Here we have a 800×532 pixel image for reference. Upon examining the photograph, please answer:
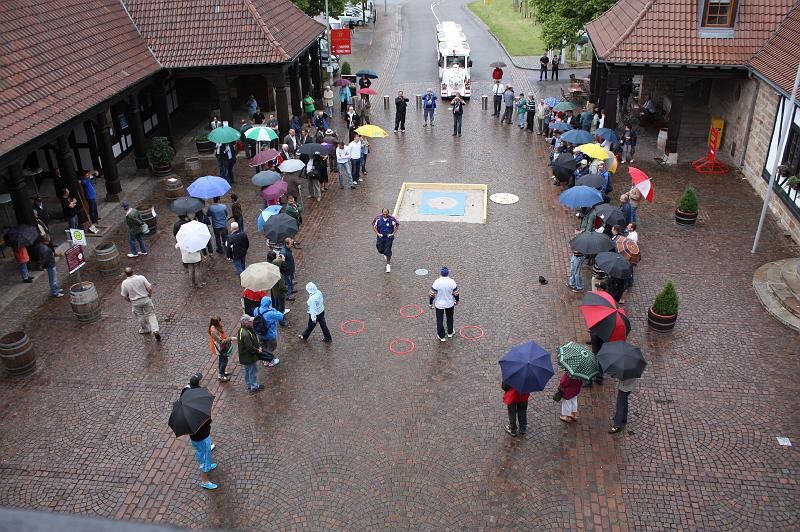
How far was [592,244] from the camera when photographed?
47.0ft

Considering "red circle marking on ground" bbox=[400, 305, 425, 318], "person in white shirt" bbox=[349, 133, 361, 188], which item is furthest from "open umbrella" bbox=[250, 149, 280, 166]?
"red circle marking on ground" bbox=[400, 305, 425, 318]

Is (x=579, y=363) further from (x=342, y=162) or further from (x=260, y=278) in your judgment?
(x=342, y=162)

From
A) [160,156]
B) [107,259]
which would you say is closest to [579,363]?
[107,259]

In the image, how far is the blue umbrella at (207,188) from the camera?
57.2ft

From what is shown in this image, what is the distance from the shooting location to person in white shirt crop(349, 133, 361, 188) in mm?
22125

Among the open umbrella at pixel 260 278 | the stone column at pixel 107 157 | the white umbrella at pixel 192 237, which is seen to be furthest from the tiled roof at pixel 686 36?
the stone column at pixel 107 157

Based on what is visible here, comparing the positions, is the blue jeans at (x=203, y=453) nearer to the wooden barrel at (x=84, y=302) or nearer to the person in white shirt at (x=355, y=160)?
the wooden barrel at (x=84, y=302)

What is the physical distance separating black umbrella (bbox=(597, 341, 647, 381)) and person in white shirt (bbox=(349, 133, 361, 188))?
13.3 m

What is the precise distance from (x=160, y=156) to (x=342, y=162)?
256 inches

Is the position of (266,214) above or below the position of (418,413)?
above

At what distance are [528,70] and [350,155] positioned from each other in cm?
2193

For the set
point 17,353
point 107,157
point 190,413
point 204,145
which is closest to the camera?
point 190,413

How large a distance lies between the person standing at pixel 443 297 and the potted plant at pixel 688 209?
8.86m

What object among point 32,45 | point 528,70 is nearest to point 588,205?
point 32,45
